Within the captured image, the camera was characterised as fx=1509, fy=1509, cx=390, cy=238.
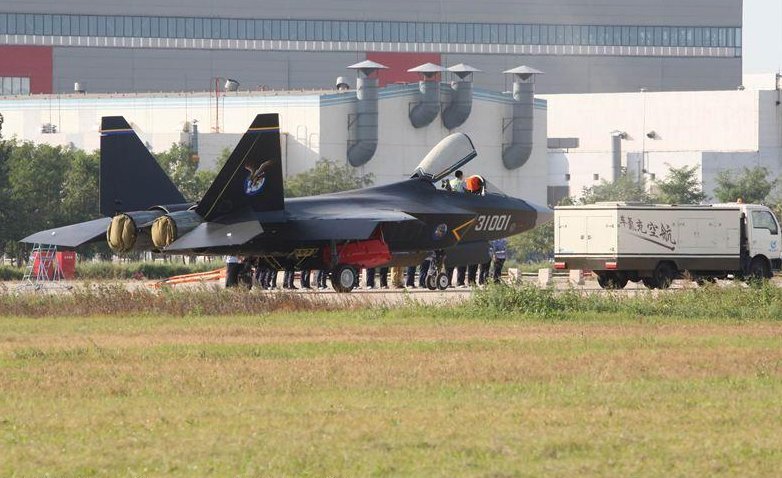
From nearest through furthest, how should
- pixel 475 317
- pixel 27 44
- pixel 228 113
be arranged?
pixel 475 317 → pixel 228 113 → pixel 27 44

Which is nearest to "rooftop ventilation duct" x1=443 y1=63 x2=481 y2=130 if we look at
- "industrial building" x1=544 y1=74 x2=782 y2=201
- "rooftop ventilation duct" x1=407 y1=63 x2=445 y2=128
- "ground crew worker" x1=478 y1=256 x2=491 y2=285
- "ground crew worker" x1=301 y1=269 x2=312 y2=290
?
"rooftop ventilation duct" x1=407 y1=63 x2=445 y2=128

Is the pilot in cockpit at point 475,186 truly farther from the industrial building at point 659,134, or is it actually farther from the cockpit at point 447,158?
the industrial building at point 659,134

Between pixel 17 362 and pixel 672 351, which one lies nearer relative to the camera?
pixel 17 362

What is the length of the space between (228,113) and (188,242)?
184ft

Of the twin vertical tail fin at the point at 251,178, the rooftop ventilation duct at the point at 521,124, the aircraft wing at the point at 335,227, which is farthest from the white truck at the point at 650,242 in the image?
the rooftop ventilation duct at the point at 521,124

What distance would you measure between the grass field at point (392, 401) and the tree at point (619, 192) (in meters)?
68.5

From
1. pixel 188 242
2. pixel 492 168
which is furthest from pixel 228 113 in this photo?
pixel 188 242

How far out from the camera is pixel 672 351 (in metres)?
18.6

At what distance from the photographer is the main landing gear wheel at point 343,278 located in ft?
112

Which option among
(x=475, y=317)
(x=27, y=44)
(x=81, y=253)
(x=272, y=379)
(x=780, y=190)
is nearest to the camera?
(x=272, y=379)

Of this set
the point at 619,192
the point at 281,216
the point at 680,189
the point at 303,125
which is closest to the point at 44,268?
the point at 281,216

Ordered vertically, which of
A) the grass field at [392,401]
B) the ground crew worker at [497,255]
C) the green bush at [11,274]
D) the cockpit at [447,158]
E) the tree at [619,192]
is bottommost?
the green bush at [11,274]

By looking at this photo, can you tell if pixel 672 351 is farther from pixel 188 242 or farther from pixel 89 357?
pixel 188 242

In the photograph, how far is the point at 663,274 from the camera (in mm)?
38375
